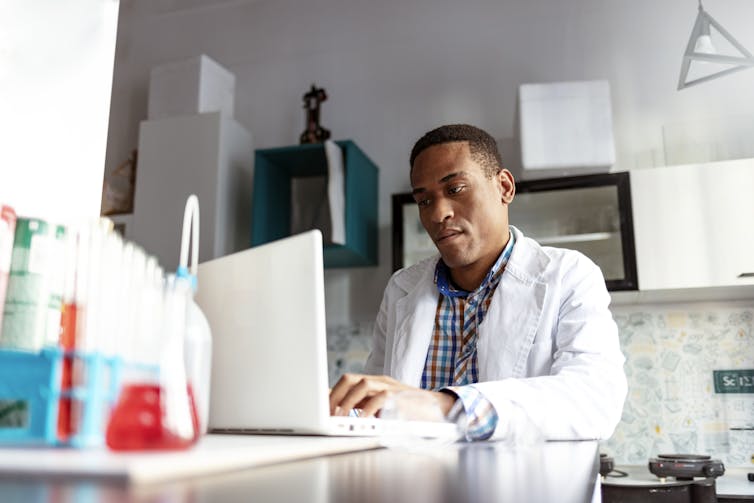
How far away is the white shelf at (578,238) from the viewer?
2525 millimetres

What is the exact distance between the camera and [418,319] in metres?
1.73

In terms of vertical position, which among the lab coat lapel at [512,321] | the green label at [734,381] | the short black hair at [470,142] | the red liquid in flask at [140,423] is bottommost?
the red liquid in flask at [140,423]

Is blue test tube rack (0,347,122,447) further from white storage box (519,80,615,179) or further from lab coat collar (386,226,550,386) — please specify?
white storage box (519,80,615,179)

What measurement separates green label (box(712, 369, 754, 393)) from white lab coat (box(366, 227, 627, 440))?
1.34 meters

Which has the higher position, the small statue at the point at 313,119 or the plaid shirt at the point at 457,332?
the small statue at the point at 313,119

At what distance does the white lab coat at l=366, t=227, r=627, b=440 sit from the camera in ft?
3.57

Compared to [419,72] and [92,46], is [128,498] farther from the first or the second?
[419,72]

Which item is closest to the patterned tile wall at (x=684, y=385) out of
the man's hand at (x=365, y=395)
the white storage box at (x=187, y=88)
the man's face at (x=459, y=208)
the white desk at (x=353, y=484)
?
the man's face at (x=459, y=208)

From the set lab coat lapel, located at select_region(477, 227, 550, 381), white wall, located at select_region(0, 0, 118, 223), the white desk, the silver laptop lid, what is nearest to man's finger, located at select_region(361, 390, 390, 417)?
the silver laptop lid

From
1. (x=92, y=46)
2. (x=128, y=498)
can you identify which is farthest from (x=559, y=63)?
(x=128, y=498)

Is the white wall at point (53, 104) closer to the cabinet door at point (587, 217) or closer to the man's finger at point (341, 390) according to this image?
the man's finger at point (341, 390)

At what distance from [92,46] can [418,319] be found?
0.99 meters

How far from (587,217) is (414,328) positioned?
116 cm

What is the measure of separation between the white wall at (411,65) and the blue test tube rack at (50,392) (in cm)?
238
